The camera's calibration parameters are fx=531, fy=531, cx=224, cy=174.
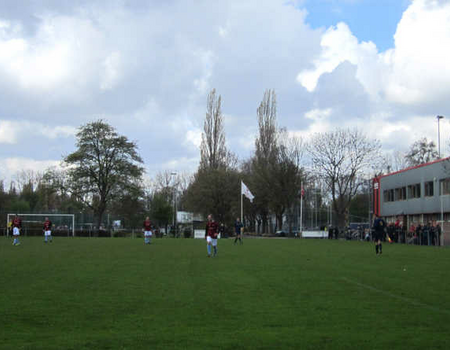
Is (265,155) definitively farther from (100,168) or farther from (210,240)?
(210,240)

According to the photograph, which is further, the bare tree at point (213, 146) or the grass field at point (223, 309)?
the bare tree at point (213, 146)

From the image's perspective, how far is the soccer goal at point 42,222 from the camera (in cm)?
6109

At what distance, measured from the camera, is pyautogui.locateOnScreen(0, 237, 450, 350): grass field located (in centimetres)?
755

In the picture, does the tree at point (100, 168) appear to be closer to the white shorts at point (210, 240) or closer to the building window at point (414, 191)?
the building window at point (414, 191)

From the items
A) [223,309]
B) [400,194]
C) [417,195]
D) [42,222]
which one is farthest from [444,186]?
[42,222]

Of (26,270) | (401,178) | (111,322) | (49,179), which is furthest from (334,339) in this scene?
(49,179)

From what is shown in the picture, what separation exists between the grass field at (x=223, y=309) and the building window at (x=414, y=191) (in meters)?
38.3

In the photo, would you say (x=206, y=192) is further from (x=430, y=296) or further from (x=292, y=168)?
(x=430, y=296)

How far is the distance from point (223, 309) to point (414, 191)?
4823 centimetres

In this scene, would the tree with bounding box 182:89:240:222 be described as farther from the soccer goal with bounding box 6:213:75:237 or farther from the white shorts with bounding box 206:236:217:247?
the white shorts with bounding box 206:236:217:247

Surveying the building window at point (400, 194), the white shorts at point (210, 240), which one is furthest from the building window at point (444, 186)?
the white shorts at point (210, 240)

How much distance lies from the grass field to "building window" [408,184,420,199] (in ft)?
126

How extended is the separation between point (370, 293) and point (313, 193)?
221ft

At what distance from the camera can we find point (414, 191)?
5425 cm
